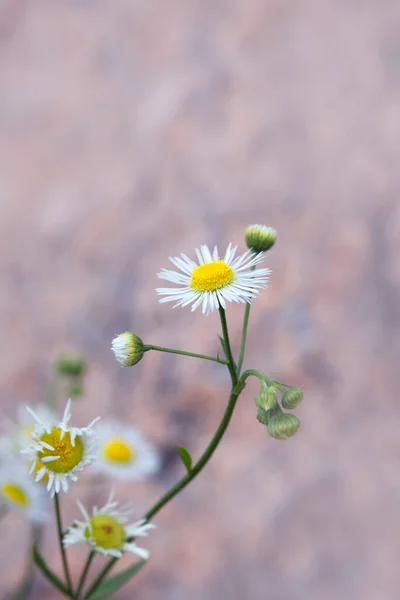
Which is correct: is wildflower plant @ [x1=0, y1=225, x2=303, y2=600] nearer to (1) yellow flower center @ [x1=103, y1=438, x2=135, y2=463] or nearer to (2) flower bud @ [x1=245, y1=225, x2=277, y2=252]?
(2) flower bud @ [x1=245, y1=225, x2=277, y2=252]

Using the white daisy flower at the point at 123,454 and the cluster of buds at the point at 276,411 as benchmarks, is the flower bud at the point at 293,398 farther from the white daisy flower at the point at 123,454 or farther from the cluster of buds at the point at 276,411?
the white daisy flower at the point at 123,454

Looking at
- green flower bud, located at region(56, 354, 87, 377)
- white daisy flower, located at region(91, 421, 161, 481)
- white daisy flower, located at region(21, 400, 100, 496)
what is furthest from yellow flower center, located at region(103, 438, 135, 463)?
white daisy flower, located at region(21, 400, 100, 496)

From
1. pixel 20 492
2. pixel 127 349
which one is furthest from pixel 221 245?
pixel 127 349

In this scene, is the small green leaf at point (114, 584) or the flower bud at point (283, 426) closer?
the flower bud at point (283, 426)

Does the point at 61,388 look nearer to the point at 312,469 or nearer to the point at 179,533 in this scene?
the point at 179,533

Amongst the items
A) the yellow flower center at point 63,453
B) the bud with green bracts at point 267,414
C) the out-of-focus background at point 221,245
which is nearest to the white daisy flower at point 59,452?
the yellow flower center at point 63,453

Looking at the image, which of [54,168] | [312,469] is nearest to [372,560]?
[312,469]
